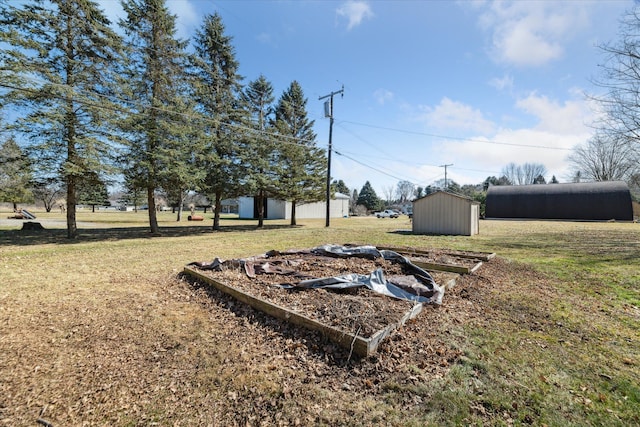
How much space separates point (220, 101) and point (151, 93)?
13.1ft

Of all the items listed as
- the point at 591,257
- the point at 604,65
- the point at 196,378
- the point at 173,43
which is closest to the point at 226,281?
the point at 196,378

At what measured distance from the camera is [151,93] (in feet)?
41.6

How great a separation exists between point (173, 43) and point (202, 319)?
14064 millimetres

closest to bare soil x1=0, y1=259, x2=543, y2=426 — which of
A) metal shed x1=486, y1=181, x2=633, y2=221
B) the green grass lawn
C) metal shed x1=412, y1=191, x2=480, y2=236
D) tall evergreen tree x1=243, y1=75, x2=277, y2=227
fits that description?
the green grass lawn

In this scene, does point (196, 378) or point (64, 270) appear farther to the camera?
point (64, 270)

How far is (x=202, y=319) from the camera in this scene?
12.9 ft

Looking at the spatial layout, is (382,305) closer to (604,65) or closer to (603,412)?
(603,412)

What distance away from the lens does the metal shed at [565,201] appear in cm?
2453

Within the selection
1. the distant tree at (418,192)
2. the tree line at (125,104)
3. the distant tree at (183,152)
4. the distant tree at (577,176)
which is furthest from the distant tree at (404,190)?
the distant tree at (183,152)

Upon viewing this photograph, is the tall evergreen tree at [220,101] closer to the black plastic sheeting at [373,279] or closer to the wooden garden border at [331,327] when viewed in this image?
the black plastic sheeting at [373,279]

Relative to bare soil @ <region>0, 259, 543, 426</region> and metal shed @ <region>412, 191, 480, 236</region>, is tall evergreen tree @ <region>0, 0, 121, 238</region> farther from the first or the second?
metal shed @ <region>412, 191, 480, 236</region>

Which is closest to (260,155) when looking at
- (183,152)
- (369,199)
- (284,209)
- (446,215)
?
(183,152)

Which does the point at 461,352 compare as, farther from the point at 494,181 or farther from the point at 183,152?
the point at 494,181

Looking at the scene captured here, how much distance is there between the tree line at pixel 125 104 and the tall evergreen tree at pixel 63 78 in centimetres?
3
